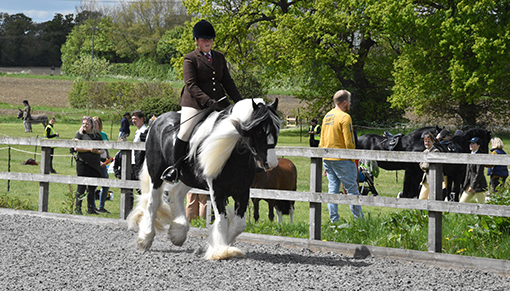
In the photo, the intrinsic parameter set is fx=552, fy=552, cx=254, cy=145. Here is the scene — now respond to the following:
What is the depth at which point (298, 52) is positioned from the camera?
34156 millimetres

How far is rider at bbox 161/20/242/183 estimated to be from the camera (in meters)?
5.83

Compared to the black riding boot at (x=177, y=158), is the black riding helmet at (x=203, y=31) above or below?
above

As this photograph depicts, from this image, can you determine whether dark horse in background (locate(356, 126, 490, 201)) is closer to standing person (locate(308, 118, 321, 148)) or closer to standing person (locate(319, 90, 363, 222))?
standing person (locate(319, 90, 363, 222))

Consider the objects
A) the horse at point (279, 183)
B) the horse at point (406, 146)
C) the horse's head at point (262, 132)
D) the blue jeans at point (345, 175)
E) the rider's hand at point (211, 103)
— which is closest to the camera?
the horse's head at point (262, 132)

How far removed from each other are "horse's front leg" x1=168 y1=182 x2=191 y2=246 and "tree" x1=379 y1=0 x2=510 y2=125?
2488 centimetres

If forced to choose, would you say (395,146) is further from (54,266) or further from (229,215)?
(54,266)

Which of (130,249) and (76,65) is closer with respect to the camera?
(130,249)

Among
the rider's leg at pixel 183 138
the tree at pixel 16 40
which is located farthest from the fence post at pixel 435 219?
the tree at pixel 16 40

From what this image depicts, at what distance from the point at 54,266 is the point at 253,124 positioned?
230 cm

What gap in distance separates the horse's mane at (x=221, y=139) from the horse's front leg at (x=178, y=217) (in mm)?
866

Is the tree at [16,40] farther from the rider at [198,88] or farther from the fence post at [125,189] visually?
the rider at [198,88]

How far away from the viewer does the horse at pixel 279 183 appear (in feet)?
28.9

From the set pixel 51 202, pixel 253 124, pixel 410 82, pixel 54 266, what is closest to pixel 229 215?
pixel 253 124

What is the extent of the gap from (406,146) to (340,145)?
19.8ft
